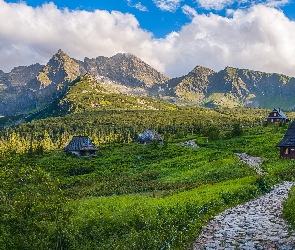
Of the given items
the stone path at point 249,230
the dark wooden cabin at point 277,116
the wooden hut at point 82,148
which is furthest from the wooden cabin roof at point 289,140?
the dark wooden cabin at point 277,116

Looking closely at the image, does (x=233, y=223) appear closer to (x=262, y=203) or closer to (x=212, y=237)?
(x=212, y=237)

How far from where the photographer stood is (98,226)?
18.9m

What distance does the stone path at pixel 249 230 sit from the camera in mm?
14016

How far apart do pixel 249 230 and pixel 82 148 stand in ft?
261

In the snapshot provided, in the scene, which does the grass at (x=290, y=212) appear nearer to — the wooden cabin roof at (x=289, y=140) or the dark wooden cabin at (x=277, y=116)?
the wooden cabin roof at (x=289, y=140)

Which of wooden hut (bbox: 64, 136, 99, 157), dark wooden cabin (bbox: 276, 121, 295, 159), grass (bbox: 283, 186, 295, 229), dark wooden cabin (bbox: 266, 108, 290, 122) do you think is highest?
dark wooden cabin (bbox: 266, 108, 290, 122)

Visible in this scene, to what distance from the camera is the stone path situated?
14.0 m

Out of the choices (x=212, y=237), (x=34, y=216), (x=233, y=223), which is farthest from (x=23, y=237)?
(x=233, y=223)

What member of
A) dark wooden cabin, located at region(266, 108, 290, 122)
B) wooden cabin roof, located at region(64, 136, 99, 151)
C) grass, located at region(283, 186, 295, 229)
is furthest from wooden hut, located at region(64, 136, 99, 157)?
dark wooden cabin, located at region(266, 108, 290, 122)

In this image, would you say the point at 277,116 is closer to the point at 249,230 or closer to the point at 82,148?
the point at 82,148

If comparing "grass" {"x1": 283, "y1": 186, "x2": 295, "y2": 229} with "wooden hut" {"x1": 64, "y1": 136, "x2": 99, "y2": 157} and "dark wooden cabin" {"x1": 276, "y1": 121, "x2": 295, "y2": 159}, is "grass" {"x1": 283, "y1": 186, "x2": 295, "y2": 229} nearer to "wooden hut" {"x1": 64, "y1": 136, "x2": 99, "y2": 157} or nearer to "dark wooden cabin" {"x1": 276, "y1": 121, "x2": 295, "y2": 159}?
"dark wooden cabin" {"x1": 276, "y1": 121, "x2": 295, "y2": 159}

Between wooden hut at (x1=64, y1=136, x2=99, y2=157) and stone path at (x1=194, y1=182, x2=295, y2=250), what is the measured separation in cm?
7360

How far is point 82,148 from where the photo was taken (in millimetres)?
92375

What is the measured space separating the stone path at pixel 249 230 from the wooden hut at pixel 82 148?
73.6 m
